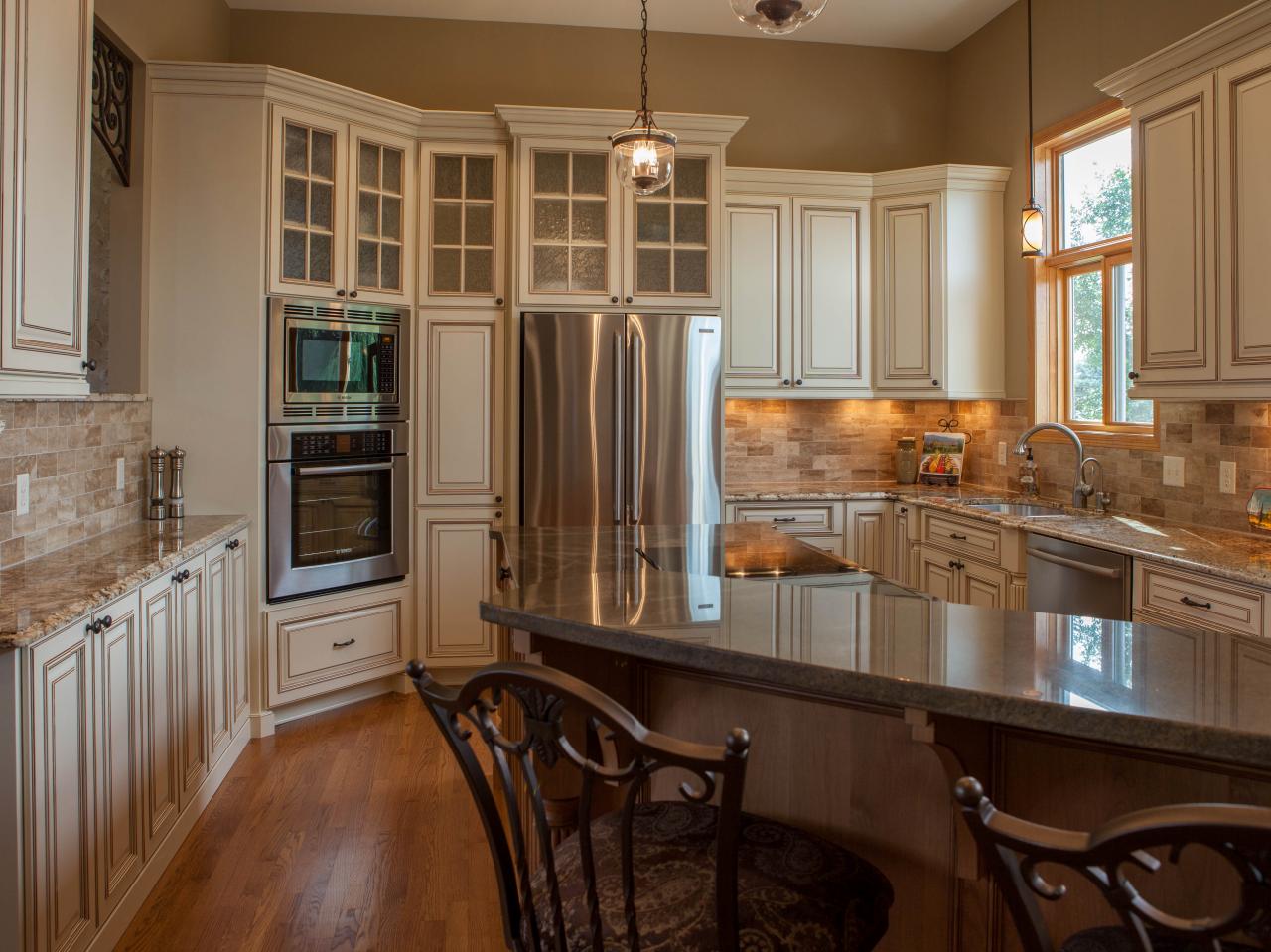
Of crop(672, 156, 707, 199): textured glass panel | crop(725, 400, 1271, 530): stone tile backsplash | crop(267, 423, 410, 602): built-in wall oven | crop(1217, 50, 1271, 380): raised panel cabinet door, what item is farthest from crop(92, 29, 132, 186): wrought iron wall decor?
crop(1217, 50, 1271, 380): raised panel cabinet door

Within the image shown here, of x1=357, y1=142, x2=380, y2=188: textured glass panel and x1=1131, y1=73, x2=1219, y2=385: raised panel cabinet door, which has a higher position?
x1=357, y1=142, x2=380, y2=188: textured glass panel

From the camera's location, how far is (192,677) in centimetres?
297

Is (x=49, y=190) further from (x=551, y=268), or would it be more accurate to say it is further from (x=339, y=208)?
(x=551, y=268)

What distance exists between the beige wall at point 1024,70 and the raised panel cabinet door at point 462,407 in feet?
8.46

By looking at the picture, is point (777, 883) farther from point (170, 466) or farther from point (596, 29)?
point (596, 29)

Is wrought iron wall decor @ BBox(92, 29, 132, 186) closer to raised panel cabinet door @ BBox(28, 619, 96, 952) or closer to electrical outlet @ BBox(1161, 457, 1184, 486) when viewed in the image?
raised panel cabinet door @ BBox(28, 619, 96, 952)

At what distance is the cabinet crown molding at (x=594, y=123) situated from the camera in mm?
4312

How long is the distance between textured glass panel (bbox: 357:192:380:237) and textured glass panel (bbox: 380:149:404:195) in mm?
91

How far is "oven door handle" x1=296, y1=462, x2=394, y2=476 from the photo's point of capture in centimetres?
396

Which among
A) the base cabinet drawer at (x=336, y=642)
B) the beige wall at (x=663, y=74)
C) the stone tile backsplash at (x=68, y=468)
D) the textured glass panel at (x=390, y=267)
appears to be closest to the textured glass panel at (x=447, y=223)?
the textured glass panel at (x=390, y=267)

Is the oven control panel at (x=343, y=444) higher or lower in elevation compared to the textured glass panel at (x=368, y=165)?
lower

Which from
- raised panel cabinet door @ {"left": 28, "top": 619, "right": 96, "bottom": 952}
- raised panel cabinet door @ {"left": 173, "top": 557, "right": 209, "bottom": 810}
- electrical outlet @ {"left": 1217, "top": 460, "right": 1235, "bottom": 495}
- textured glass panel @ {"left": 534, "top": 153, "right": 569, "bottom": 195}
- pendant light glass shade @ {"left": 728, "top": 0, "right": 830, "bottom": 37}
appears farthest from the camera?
textured glass panel @ {"left": 534, "top": 153, "right": 569, "bottom": 195}

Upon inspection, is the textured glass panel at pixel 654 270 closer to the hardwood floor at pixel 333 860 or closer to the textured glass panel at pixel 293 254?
the textured glass panel at pixel 293 254

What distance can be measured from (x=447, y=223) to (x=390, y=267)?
0.37 metres
